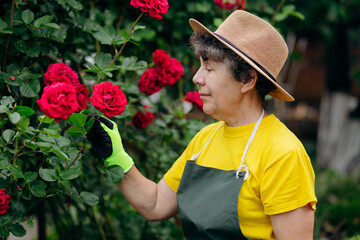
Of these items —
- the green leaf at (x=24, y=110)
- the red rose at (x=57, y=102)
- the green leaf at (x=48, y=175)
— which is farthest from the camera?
the green leaf at (x=48, y=175)

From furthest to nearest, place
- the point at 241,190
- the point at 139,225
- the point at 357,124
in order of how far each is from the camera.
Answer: the point at 357,124, the point at 139,225, the point at 241,190

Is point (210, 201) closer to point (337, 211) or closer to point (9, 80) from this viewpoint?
point (9, 80)

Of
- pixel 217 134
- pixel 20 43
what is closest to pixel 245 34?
pixel 217 134

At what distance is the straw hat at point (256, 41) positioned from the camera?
1.75m

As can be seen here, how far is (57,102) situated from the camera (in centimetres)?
140

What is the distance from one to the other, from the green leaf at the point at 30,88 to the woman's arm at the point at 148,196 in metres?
0.54

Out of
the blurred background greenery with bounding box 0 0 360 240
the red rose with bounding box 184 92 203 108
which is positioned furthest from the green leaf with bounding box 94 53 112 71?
the red rose with bounding box 184 92 203 108

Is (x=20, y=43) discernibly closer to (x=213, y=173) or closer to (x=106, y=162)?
(x=106, y=162)

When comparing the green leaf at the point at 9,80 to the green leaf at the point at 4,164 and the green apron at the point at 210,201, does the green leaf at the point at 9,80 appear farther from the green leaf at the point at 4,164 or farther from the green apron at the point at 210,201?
the green apron at the point at 210,201

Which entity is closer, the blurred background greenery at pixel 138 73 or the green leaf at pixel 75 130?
the green leaf at pixel 75 130

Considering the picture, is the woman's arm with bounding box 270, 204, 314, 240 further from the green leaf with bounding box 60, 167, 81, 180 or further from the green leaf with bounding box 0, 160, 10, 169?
the green leaf with bounding box 0, 160, 10, 169

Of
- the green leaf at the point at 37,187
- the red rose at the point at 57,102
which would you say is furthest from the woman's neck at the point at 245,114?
the green leaf at the point at 37,187

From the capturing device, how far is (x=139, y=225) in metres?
3.08

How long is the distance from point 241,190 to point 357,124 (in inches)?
Result: 187
